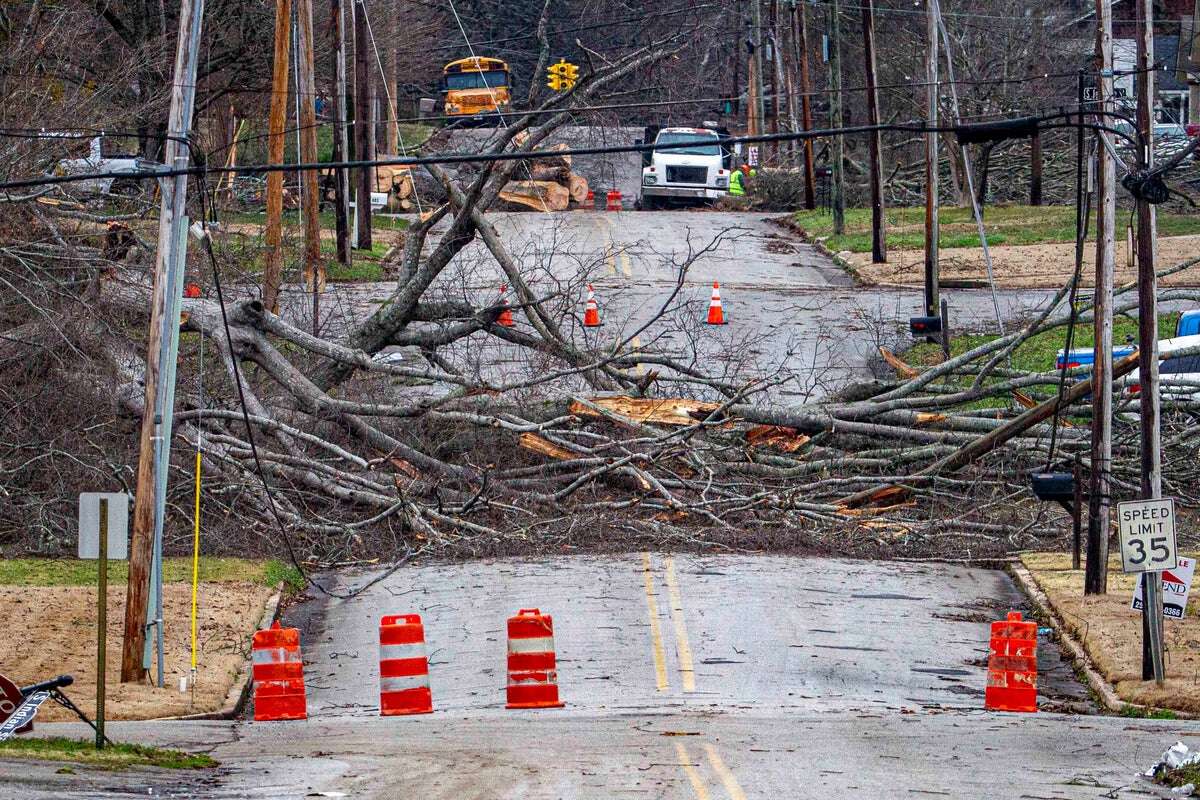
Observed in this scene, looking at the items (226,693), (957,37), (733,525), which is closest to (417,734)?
(226,693)

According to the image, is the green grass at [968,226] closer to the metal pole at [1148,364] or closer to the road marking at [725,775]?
the metal pole at [1148,364]

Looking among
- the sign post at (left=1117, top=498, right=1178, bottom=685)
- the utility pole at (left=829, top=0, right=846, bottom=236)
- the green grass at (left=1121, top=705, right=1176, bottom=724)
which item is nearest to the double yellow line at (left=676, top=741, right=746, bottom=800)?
the green grass at (left=1121, top=705, right=1176, bottom=724)

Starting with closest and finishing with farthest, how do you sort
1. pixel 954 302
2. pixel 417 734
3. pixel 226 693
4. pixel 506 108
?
pixel 417 734 < pixel 226 693 < pixel 954 302 < pixel 506 108

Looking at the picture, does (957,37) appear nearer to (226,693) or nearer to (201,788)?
(226,693)

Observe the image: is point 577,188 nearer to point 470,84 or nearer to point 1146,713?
point 470,84

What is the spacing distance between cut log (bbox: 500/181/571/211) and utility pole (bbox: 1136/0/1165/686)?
33.5m

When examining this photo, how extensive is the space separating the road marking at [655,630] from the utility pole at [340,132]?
61.3 ft

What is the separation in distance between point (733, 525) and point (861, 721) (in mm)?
7433

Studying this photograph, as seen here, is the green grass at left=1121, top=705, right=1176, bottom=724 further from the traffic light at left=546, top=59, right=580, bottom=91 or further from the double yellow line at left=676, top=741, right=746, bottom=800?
the traffic light at left=546, top=59, right=580, bottom=91

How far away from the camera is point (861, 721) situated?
506 inches

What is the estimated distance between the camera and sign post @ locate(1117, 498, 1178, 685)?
576 inches

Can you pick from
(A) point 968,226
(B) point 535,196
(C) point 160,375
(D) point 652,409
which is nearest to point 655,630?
(C) point 160,375

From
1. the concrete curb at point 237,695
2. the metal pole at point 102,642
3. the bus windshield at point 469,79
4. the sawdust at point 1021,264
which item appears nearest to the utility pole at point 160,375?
the concrete curb at point 237,695

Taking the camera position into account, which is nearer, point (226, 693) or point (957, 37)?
point (226, 693)
